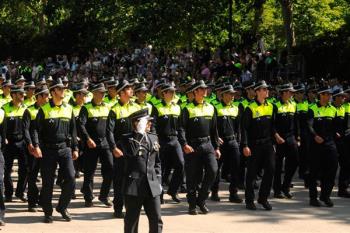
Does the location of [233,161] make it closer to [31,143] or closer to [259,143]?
[259,143]

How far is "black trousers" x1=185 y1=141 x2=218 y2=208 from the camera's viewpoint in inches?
443

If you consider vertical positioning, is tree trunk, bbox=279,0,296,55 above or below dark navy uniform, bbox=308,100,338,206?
above

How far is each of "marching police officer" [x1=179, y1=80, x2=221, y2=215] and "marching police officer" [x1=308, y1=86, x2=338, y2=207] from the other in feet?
5.78

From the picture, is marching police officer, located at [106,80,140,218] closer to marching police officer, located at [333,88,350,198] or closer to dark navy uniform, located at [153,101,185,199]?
dark navy uniform, located at [153,101,185,199]

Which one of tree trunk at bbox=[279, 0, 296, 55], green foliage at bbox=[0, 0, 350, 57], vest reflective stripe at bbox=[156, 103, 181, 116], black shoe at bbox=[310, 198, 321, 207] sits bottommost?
black shoe at bbox=[310, 198, 321, 207]

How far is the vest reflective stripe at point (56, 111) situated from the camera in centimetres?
1062

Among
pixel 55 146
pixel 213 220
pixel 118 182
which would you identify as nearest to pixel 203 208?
pixel 213 220

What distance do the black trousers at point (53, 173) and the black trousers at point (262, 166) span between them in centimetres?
304

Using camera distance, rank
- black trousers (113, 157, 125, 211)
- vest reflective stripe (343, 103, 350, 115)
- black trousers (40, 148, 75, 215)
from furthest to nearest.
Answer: vest reflective stripe (343, 103, 350, 115) → black trousers (113, 157, 125, 211) → black trousers (40, 148, 75, 215)

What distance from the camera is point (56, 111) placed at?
1065 centimetres

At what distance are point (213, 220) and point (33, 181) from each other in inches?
123

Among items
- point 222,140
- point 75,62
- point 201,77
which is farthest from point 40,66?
point 222,140

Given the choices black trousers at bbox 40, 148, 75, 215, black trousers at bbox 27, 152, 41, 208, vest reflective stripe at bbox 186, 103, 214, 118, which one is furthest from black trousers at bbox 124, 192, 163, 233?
black trousers at bbox 27, 152, 41, 208

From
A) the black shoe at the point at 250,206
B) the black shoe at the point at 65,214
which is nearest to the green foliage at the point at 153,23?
the black shoe at the point at 250,206
